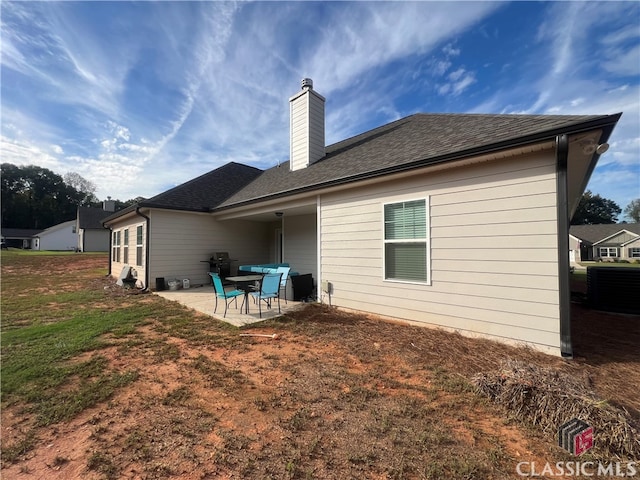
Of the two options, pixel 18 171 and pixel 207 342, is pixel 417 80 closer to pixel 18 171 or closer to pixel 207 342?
pixel 207 342

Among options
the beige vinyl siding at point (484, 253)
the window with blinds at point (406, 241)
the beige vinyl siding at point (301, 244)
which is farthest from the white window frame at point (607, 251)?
the window with blinds at point (406, 241)

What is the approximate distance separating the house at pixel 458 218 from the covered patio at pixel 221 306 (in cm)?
126

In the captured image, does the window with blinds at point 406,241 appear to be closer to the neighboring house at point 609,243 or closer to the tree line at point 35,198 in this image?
the neighboring house at point 609,243

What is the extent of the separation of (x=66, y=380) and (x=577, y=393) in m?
5.09

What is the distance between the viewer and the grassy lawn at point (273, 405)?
6.07 feet

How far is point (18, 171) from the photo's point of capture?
51406 millimetres

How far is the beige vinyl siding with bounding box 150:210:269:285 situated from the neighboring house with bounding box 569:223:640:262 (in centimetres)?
4145

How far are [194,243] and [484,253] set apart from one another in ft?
30.5

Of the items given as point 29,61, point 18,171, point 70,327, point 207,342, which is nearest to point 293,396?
point 207,342

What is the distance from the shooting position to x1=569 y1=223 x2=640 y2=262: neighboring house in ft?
113

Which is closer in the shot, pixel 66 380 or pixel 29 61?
pixel 66 380

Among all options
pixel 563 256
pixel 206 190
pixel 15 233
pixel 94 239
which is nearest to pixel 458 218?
pixel 563 256

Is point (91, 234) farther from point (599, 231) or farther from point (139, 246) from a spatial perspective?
point (599, 231)

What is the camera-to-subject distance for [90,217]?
34.1m
